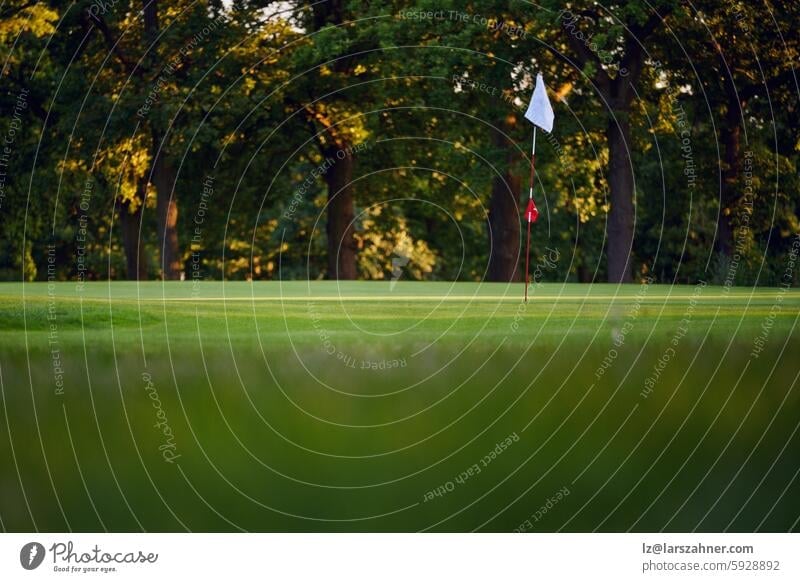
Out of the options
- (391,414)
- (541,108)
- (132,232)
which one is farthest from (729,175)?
(391,414)

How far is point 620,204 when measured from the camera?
4112cm

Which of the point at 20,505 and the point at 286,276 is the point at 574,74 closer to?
the point at 286,276

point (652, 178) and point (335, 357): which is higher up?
point (652, 178)

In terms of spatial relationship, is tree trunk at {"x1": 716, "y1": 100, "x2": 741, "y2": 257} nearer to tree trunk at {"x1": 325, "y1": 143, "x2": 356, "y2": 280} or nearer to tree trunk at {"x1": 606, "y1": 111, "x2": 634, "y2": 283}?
tree trunk at {"x1": 606, "y1": 111, "x2": 634, "y2": 283}

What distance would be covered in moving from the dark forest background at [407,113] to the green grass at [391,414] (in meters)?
13.6

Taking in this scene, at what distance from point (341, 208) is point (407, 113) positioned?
434 centimetres

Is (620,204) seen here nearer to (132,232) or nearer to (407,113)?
(407,113)

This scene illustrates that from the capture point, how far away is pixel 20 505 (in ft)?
52.4

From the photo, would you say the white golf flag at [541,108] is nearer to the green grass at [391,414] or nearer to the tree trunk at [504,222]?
the green grass at [391,414]

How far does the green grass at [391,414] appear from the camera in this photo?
16.3m

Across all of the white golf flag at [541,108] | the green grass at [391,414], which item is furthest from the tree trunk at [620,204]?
the white golf flag at [541,108]

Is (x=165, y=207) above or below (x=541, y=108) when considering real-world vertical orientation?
below
